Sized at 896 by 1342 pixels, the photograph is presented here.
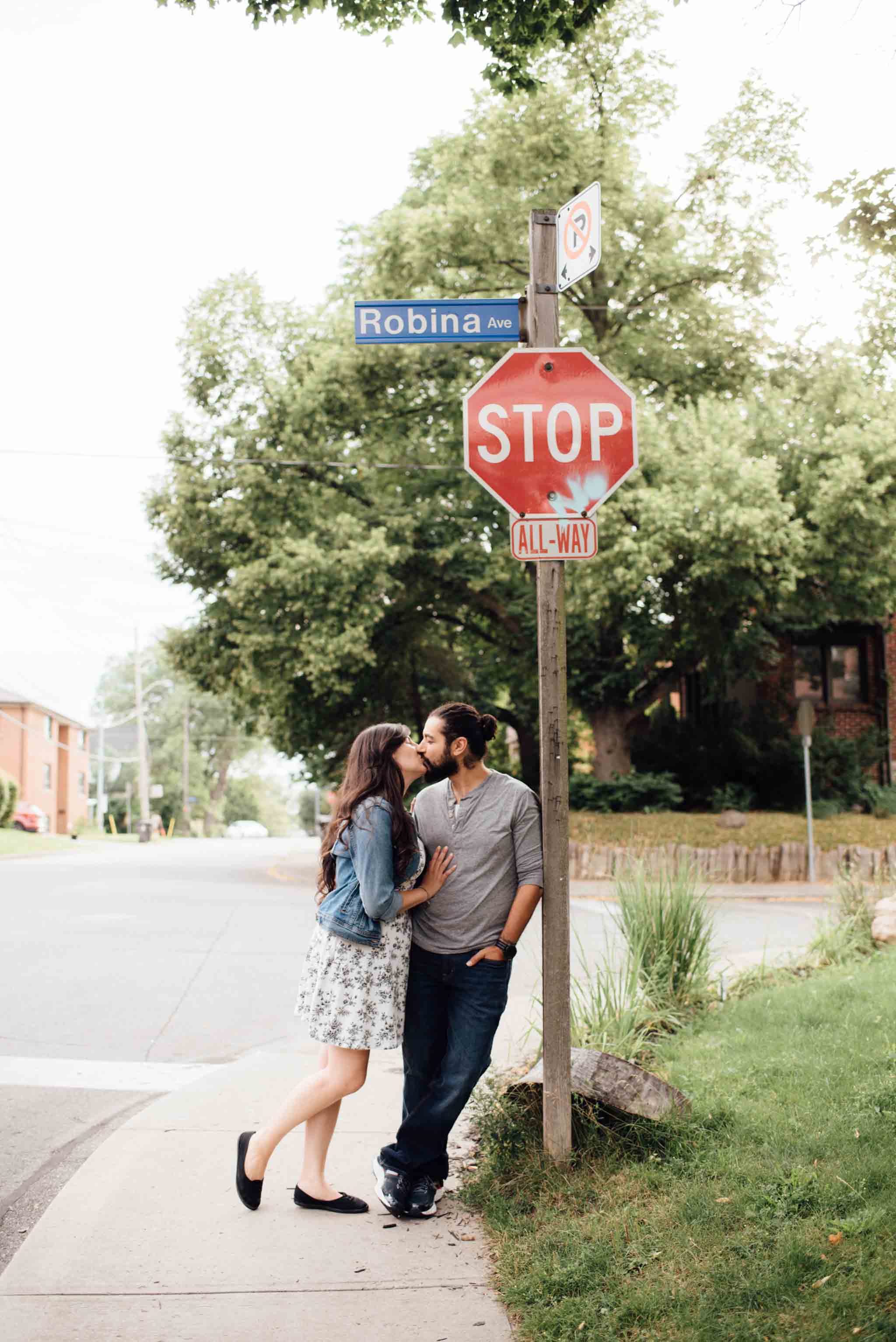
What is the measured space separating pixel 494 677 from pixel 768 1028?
25.1 meters

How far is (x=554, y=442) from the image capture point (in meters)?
4.77

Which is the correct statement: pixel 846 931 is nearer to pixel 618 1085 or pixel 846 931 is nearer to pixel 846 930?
pixel 846 930

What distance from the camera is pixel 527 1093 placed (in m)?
4.91

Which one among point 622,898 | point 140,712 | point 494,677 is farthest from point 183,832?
point 622,898

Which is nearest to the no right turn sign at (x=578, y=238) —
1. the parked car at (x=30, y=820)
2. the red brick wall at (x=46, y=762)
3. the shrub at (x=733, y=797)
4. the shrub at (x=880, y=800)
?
the shrub at (x=733, y=797)

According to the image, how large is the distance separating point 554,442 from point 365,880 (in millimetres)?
1833

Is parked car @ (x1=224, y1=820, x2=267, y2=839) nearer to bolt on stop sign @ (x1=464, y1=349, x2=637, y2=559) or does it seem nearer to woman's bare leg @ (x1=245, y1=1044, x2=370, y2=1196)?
woman's bare leg @ (x1=245, y1=1044, x2=370, y2=1196)

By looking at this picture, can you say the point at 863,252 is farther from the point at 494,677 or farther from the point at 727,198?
the point at 494,677

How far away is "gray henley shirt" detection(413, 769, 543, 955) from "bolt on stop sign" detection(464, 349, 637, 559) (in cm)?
99

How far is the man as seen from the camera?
4559 mm

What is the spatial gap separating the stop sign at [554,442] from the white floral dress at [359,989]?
1.44 metres

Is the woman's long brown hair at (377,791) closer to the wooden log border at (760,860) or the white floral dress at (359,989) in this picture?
the white floral dress at (359,989)

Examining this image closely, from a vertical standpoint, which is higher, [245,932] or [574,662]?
[574,662]

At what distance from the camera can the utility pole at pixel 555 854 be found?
4.63m
